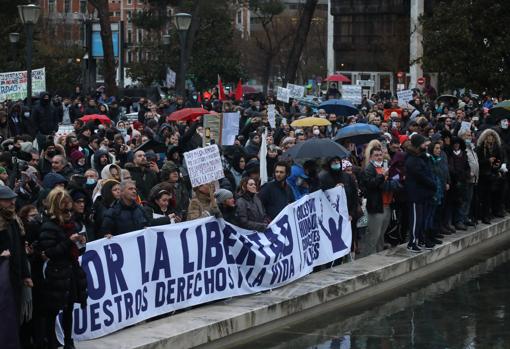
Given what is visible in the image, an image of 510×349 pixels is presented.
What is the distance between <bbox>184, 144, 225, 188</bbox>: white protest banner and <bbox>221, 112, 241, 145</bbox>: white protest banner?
5.61 m

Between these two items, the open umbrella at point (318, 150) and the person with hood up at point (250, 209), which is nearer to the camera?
the person with hood up at point (250, 209)

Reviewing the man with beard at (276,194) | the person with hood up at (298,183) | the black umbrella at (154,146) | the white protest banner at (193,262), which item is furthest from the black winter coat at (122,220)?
the black umbrella at (154,146)

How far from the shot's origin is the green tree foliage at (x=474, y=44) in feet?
92.9

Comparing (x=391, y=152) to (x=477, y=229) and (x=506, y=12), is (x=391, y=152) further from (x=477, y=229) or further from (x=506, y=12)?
(x=506, y=12)

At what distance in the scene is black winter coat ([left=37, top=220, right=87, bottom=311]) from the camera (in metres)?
8.66

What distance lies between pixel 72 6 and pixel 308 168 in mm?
99843

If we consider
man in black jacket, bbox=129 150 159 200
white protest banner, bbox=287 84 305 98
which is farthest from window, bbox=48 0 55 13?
man in black jacket, bbox=129 150 159 200

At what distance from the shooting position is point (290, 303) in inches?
452

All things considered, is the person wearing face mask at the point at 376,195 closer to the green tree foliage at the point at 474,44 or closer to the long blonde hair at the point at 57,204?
the long blonde hair at the point at 57,204

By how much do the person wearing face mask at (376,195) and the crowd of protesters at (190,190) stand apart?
0.01m

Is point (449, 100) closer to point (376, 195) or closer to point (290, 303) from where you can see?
point (376, 195)

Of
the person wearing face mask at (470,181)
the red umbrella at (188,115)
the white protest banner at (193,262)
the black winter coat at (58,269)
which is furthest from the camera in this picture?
the red umbrella at (188,115)

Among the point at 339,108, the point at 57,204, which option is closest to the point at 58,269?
the point at 57,204

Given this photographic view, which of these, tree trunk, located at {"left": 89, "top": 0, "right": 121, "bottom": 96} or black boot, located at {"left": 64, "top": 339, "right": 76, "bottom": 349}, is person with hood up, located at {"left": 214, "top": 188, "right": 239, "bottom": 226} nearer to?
black boot, located at {"left": 64, "top": 339, "right": 76, "bottom": 349}
